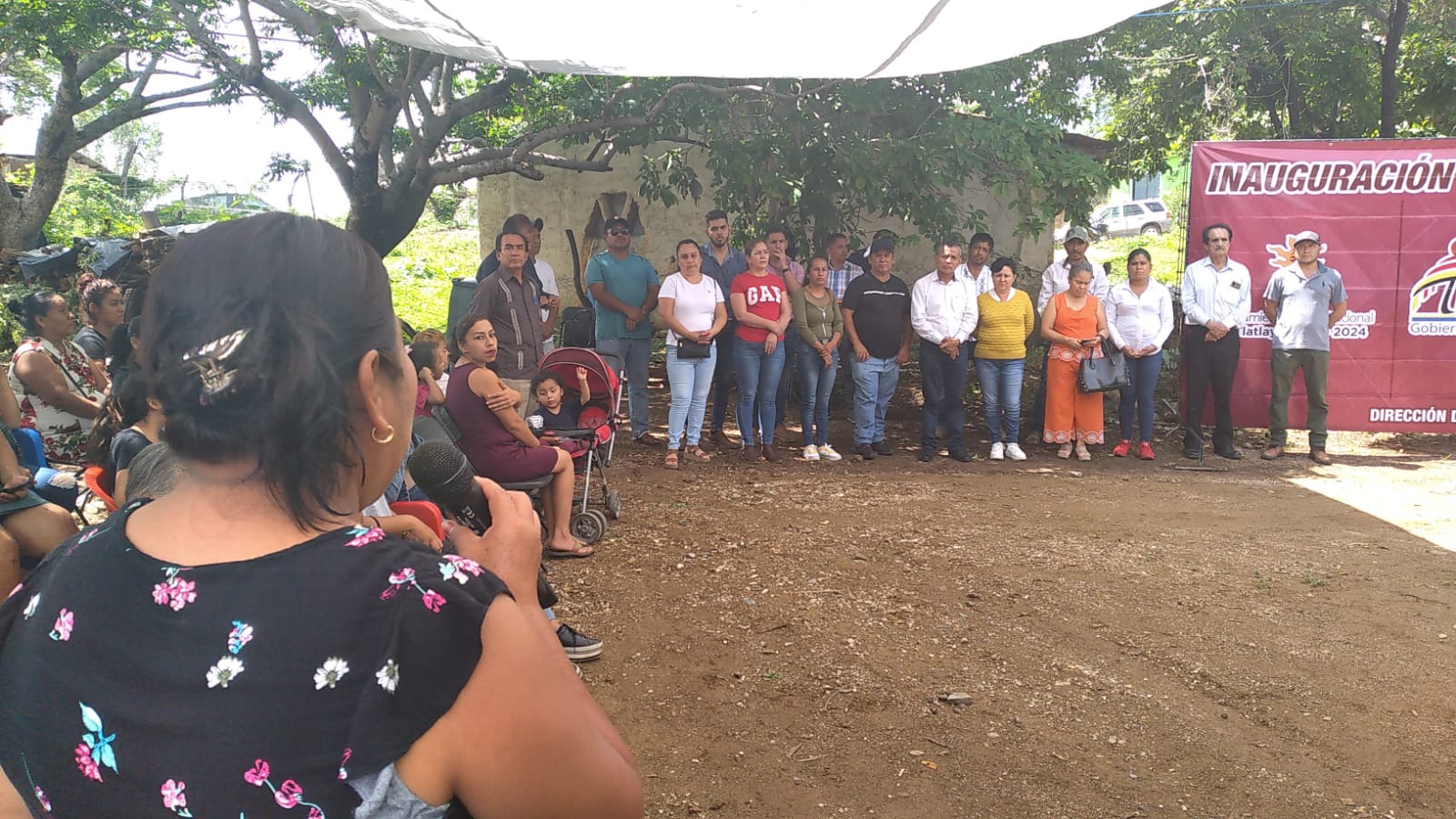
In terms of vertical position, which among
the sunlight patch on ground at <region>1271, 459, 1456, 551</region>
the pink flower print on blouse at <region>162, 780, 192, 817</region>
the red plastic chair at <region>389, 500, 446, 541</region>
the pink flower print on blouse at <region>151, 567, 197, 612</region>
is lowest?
the sunlight patch on ground at <region>1271, 459, 1456, 551</region>

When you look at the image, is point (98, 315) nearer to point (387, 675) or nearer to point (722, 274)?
point (722, 274)

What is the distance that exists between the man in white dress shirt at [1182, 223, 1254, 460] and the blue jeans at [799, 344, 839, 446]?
3010mm

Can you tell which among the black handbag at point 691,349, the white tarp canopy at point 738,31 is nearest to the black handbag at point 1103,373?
the black handbag at point 691,349

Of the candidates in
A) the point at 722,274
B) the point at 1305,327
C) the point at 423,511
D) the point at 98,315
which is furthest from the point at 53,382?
the point at 1305,327

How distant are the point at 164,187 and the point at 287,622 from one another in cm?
2603

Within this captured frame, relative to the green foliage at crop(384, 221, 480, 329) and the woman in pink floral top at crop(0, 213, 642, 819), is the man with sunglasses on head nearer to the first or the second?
the green foliage at crop(384, 221, 480, 329)

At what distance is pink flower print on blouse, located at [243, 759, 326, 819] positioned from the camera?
3.30 feet

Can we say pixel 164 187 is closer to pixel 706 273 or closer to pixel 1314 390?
pixel 706 273

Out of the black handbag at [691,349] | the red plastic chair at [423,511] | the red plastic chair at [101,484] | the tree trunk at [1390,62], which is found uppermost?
the tree trunk at [1390,62]

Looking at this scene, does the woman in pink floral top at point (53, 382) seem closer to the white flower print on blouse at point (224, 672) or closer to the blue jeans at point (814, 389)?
the blue jeans at point (814, 389)

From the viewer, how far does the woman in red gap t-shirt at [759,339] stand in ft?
26.0

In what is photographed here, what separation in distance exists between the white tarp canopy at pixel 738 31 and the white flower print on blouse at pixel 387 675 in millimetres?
3340

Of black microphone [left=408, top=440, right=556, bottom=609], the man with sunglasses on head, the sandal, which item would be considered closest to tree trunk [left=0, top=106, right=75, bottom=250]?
the man with sunglasses on head

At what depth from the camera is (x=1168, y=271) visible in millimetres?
21109
